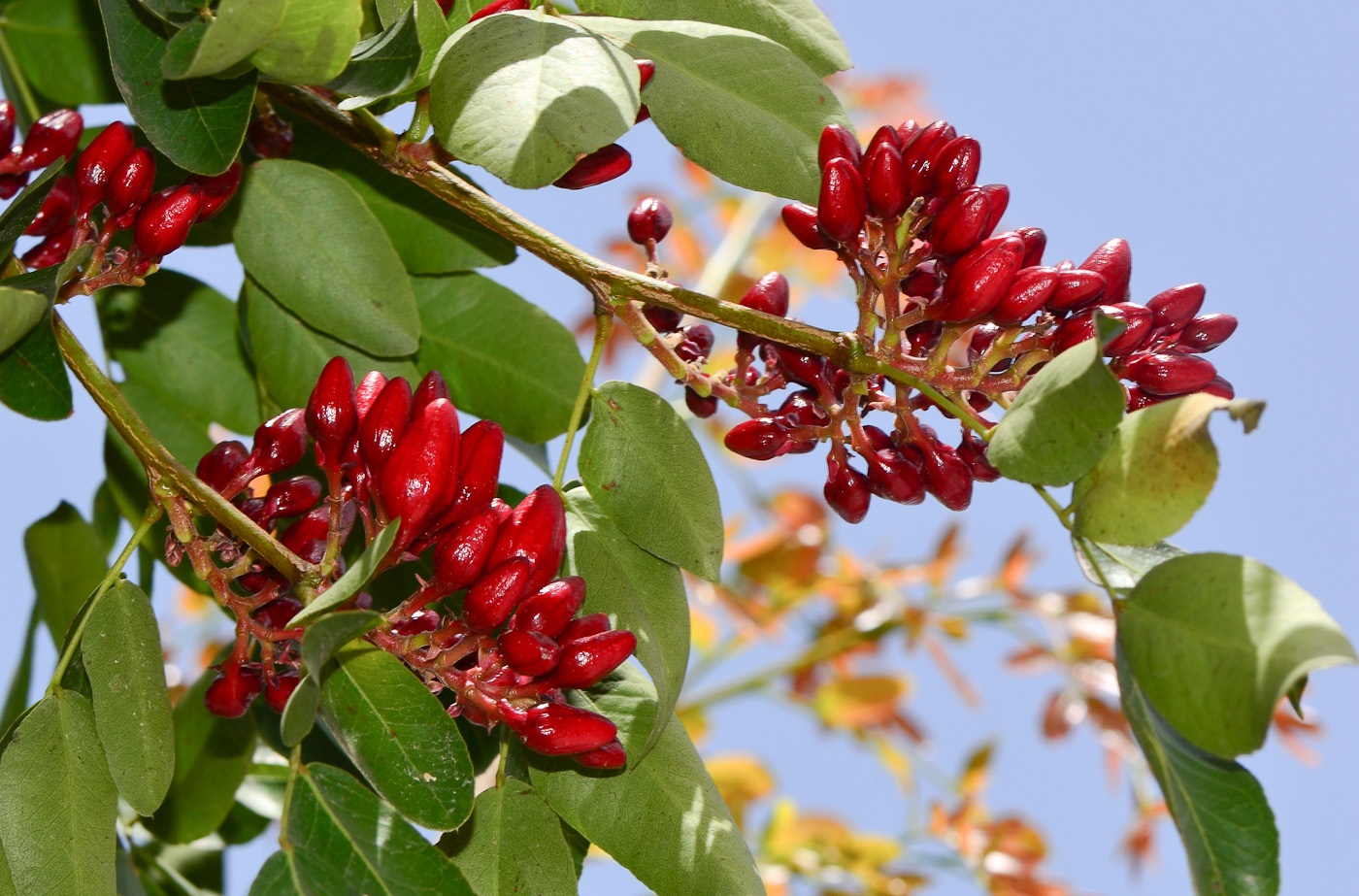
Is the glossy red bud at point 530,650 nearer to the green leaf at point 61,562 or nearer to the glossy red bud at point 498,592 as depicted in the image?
the glossy red bud at point 498,592

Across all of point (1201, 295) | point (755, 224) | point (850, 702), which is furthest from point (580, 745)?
point (755, 224)

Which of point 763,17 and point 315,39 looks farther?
point 763,17

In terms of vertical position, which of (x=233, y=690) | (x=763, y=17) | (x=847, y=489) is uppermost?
(x=763, y=17)

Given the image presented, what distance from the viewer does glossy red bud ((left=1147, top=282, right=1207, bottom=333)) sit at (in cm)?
74

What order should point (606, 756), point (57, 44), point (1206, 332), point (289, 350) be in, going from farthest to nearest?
point (57, 44), point (289, 350), point (1206, 332), point (606, 756)

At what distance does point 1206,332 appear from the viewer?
766 millimetres

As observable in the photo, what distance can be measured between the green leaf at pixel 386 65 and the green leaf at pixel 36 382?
0.23m

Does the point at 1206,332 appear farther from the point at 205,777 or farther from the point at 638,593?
the point at 205,777

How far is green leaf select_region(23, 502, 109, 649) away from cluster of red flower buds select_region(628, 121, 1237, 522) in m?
0.57

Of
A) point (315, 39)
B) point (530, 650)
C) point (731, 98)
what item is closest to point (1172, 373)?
point (731, 98)

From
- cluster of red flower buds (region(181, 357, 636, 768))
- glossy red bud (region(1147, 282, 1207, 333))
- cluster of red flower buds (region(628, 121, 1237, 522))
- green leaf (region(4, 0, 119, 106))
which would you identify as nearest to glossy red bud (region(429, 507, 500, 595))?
cluster of red flower buds (region(181, 357, 636, 768))

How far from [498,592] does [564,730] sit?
0.08 m

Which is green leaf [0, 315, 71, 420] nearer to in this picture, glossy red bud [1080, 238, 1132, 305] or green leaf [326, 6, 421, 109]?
green leaf [326, 6, 421, 109]

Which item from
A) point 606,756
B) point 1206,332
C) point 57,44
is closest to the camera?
point 606,756
